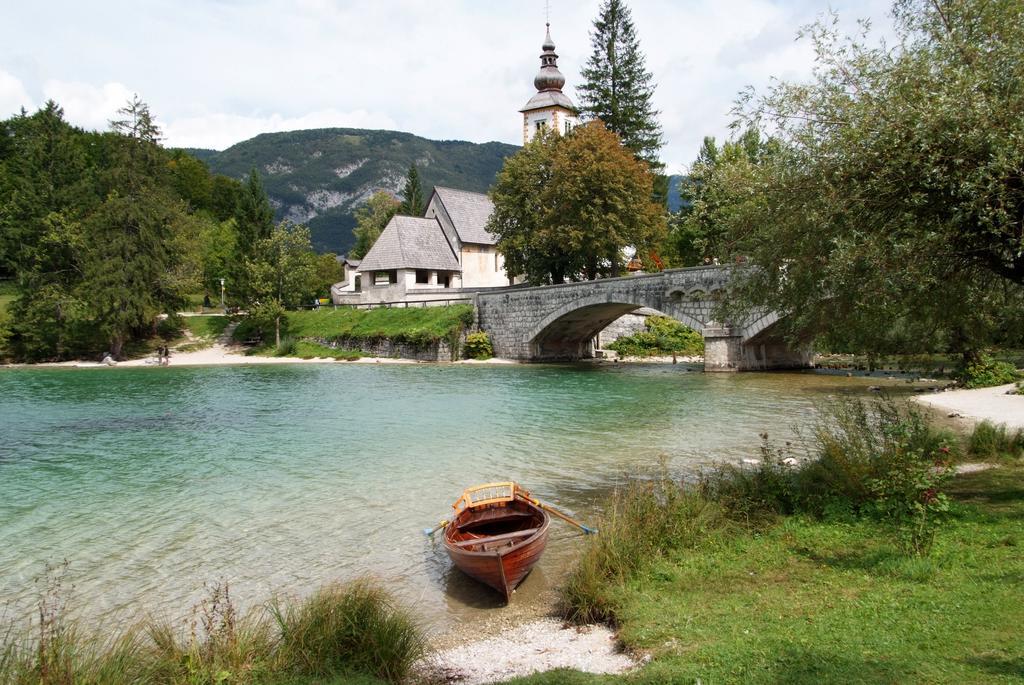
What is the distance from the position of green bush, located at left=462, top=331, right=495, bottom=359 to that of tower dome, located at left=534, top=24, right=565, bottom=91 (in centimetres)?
3390

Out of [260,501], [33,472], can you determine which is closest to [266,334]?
[33,472]

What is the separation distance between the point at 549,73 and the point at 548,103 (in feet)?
13.1

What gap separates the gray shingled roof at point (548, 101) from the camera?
68500 millimetres

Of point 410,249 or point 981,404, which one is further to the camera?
point 410,249

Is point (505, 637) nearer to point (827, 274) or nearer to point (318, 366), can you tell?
point (827, 274)

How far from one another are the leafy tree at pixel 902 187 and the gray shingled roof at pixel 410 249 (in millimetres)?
49237

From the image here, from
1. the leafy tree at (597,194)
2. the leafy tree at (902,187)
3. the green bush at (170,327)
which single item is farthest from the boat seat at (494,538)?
the green bush at (170,327)

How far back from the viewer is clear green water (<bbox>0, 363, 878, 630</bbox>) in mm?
9461

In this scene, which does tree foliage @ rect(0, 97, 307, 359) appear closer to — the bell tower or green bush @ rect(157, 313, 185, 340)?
green bush @ rect(157, 313, 185, 340)

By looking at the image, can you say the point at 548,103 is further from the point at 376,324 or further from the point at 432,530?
the point at 432,530

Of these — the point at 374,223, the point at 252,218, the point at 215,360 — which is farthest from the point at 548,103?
the point at 215,360

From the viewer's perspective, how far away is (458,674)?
638cm

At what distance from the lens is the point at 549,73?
70312 mm

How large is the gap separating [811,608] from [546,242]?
39590mm
